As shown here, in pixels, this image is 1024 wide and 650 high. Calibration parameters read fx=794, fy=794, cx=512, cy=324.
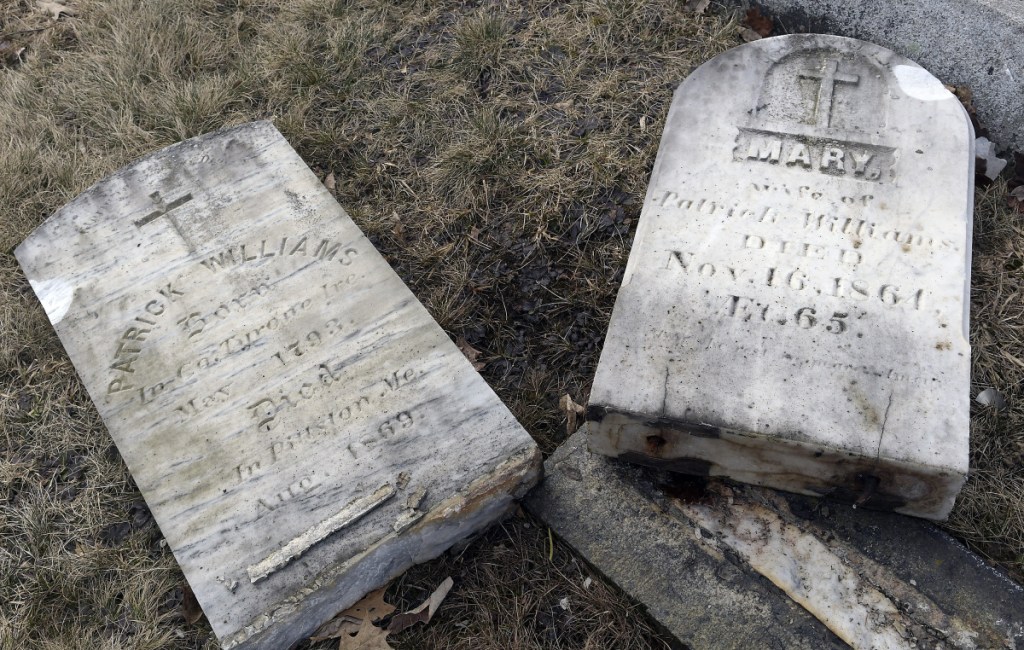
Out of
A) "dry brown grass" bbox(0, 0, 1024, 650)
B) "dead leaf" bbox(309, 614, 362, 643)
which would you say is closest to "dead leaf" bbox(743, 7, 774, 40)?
"dry brown grass" bbox(0, 0, 1024, 650)

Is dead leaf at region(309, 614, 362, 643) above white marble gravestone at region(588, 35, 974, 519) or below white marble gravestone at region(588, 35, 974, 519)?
below

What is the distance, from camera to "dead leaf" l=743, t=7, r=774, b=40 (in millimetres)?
3773

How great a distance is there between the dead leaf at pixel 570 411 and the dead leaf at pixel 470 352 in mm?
340

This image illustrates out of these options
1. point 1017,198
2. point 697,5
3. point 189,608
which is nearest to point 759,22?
point 697,5

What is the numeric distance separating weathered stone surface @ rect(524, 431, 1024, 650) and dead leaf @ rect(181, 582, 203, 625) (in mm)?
1113

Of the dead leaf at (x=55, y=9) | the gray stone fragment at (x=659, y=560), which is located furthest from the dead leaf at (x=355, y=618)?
the dead leaf at (x=55, y=9)

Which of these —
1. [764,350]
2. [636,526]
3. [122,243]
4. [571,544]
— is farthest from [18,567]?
[764,350]

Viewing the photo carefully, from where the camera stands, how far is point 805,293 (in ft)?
7.66

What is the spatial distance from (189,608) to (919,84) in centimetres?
299

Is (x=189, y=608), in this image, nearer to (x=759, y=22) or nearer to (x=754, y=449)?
(x=754, y=449)

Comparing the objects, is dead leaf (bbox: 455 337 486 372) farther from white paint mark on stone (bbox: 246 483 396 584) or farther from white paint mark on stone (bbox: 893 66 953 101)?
white paint mark on stone (bbox: 893 66 953 101)

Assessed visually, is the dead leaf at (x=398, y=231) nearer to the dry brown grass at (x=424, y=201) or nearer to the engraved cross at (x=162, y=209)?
the dry brown grass at (x=424, y=201)

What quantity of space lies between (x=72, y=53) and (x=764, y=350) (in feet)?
13.4

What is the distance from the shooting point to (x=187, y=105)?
3912 millimetres
